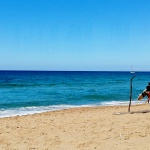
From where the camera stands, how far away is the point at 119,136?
9633 mm

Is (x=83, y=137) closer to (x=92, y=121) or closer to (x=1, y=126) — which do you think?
(x=92, y=121)

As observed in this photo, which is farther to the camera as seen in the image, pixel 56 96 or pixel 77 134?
pixel 56 96

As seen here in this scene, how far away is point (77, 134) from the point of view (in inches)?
406

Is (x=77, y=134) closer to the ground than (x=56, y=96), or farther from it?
farther from it

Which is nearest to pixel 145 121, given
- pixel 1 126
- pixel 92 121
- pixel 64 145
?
pixel 92 121

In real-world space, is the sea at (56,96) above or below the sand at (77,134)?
below

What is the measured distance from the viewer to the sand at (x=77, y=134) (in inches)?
345

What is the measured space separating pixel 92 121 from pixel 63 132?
2.42 m

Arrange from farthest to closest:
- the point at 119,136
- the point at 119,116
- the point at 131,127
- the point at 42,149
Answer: the point at 119,116 → the point at 131,127 → the point at 119,136 → the point at 42,149

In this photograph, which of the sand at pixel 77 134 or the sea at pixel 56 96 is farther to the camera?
the sea at pixel 56 96

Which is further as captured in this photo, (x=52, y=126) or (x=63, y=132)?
(x=52, y=126)

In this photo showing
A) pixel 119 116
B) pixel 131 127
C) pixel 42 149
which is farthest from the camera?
pixel 119 116

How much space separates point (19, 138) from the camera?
10062 millimetres

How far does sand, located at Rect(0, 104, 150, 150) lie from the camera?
8766mm
